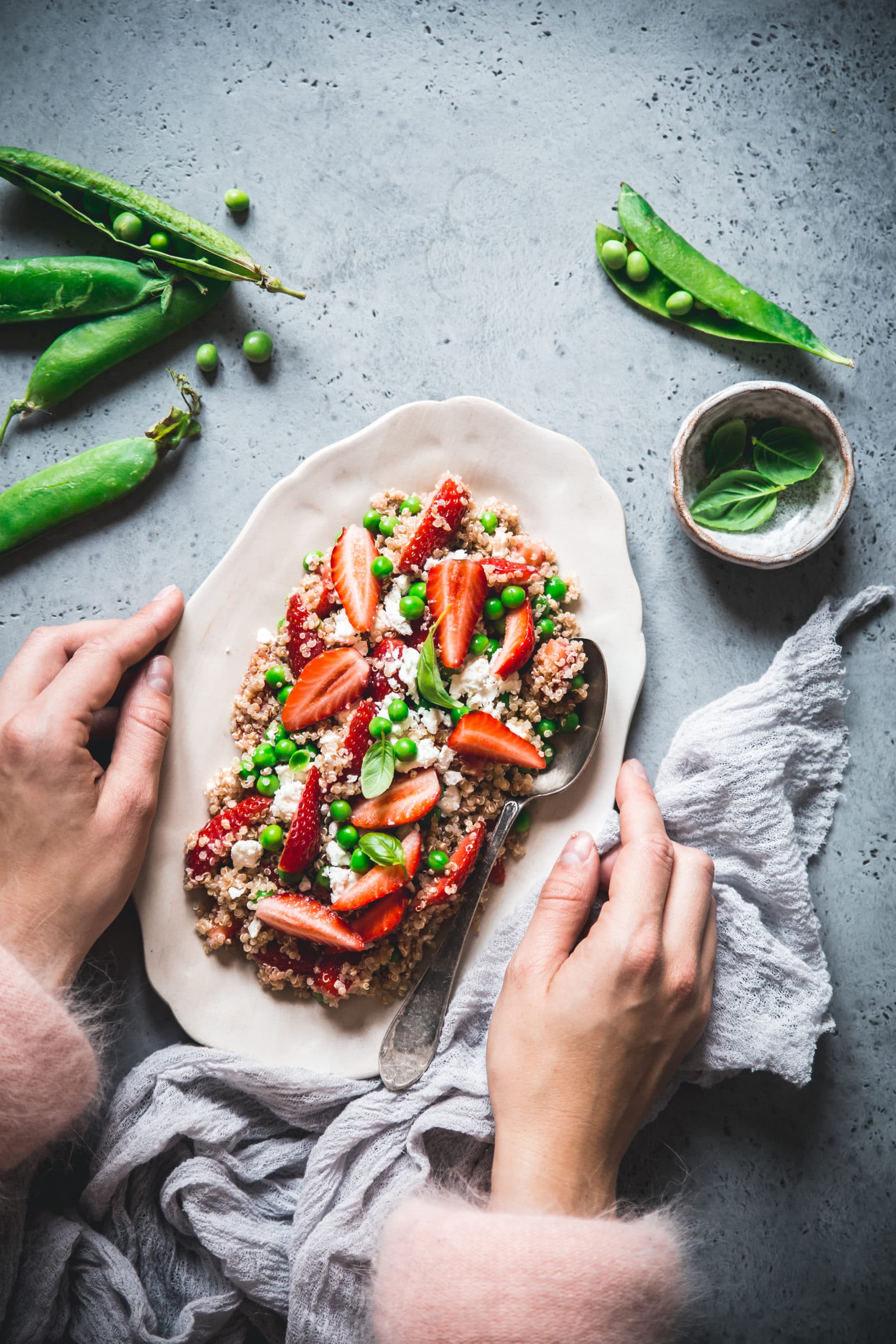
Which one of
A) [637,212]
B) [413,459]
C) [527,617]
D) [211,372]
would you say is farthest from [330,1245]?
[637,212]

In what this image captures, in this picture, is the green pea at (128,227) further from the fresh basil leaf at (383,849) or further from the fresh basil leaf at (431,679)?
the fresh basil leaf at (383,849)

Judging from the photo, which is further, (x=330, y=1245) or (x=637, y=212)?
(x=637, y=212)

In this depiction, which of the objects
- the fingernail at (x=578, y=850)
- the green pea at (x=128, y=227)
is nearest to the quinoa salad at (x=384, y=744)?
the fingernail at (x=578, y=850)

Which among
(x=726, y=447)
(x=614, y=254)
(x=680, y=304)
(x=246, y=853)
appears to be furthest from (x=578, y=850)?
(x=614, y=254)

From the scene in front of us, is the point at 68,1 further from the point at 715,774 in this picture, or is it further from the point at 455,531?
the point at 715,774

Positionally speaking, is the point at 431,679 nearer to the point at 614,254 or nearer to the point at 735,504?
the point at 735,504

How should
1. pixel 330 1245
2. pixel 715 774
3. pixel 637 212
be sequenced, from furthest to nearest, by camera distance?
pixel 637 212 → pixel 715 774 → pixel 330 1245
